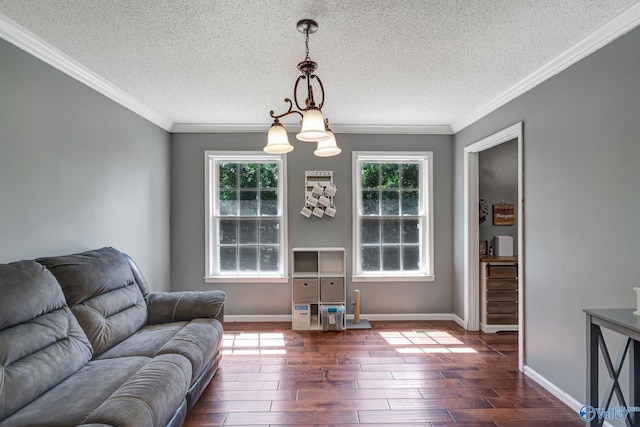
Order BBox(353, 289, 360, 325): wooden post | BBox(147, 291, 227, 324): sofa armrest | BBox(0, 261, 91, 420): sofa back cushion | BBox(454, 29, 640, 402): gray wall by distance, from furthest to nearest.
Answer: BBox(353, 289, 360, 325): wooden post → BBox(147, 291, 227, 324): sofa armrest → BBox(454, 29, 640, 402): gray wall → BBox(0, 261, 91, 420): sofa back cushion

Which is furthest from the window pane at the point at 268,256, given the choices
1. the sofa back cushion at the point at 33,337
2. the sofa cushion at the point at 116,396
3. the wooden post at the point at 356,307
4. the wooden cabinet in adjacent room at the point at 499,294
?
the wooden cabinet in adjacent room at the point at 499,294

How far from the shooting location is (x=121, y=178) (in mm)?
3213

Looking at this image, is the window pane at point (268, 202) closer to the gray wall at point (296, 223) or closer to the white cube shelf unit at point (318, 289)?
the gray wall at point (296, 223)

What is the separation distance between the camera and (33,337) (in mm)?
1718

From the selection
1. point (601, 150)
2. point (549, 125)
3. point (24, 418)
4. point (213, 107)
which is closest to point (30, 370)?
point (24, 418)

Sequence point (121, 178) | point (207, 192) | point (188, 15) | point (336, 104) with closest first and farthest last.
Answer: point (188, 15), point (121, 178), point (336, 104), point (207, 192)

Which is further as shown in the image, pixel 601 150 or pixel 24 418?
pixel 601 150

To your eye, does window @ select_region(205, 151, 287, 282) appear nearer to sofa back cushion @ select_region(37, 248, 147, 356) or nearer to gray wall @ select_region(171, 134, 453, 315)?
gray wall @ select_region(171, 134, 453, 315)

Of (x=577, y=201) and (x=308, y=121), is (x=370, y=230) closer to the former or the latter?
(x=577, y=201)

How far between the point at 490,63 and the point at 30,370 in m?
3.42

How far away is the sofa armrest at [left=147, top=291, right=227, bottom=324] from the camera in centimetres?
284

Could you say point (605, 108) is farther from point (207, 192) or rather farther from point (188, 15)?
point (207, 192)

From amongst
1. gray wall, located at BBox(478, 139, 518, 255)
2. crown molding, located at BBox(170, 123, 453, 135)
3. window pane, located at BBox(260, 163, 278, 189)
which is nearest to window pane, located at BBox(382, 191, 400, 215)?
crown molding, located at BBox(170, 123, 453, 135)

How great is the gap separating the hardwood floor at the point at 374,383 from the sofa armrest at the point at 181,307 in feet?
1.82
